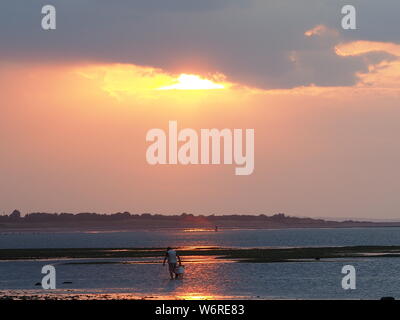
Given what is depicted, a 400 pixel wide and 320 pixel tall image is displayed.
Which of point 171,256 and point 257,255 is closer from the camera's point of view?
point 171,256

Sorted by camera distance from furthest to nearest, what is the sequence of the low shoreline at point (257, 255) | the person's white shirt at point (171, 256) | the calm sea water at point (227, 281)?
the low shoreline at point (257, 255), the person's white shirt at point (171, 256), the calm sea water at point (227, 281)

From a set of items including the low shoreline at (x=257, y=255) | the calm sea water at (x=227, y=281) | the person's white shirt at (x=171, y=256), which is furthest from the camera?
the low shoreline at (x=257, y=255)

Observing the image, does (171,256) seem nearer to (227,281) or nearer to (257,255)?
(227,281)

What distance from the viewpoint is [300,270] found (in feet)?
237

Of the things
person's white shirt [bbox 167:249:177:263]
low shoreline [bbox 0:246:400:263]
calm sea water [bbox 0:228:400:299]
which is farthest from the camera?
low shoreline [bbox 0:246:400:263]

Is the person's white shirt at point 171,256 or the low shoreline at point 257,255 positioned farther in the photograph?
the low shoreline at point 257,255

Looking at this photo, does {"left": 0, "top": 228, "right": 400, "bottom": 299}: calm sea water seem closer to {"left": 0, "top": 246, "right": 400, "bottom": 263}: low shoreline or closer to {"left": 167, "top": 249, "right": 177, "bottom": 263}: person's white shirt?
{"left": 167, "top": 249, "right": 177, "bottom": 263}: person's white shirt

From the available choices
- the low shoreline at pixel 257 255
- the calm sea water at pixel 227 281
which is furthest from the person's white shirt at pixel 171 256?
the low shoreline at pixel 257 255

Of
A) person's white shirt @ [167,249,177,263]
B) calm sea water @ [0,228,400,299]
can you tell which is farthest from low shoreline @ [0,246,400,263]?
person's white shirt @ [167,249,177,263]

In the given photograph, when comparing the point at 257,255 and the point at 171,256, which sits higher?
the point at 171,256

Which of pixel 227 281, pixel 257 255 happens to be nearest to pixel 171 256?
pixel 227 281

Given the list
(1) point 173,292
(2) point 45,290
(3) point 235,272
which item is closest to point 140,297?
(1) point 173,292

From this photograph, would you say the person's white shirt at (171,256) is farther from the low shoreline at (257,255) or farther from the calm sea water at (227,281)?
the low shoreline at (257,255)

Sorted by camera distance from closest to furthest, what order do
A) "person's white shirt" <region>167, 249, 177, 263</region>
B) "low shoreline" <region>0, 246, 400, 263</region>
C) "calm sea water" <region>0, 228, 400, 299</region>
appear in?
"calm sea water" <region>0, 228, 400, 299</region> → "person's white shirt" <region>167, 249, 177, 263</region> → "low shoreline" <region>0, 246, 400, 263</region>
